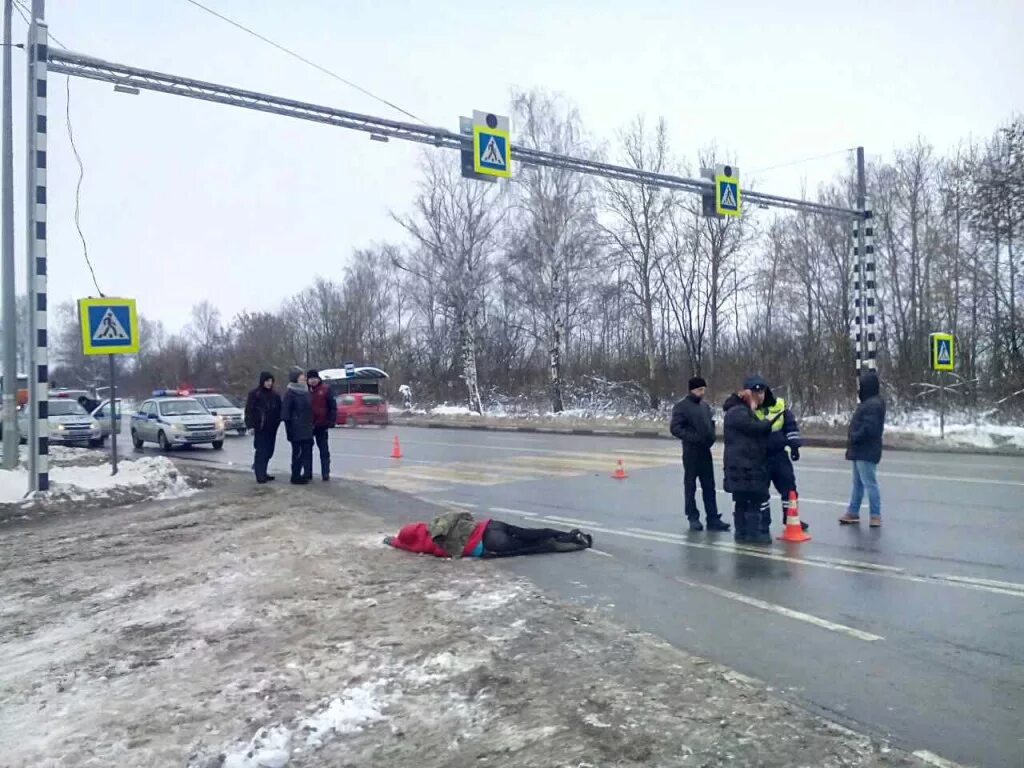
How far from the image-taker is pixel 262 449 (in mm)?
15516

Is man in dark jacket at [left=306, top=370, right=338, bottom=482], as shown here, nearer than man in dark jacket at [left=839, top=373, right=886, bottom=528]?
No

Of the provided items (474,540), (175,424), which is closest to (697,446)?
(474,540)

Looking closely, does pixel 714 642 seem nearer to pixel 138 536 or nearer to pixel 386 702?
pixel 386 702

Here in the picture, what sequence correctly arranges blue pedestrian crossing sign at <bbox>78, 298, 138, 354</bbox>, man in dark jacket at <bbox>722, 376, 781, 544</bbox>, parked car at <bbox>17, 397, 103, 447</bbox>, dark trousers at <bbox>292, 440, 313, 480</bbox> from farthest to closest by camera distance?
parked car at <bbox>17, 397, 103, 447</bbox> < dark trousers at <bbox>292, 440, 313, 480</bbox> < blue pedestrian crossing sign at <bbox>78, 298, 138, 354</bbox> < man in dark jacket at <bbox>722, 376, 781, 544</bbox>

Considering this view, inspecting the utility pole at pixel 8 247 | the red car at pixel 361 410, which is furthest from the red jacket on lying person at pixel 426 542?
the red car at pixel 361 410

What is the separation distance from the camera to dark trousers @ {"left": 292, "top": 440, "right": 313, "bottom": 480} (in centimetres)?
1518

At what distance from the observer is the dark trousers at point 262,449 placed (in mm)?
15305

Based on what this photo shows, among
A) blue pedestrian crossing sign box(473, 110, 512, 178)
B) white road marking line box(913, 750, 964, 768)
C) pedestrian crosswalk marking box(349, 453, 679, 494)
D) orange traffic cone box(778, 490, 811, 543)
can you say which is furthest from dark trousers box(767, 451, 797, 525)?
blue pedestrian crossing sign box(473, 110, 512, 178)

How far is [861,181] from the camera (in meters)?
24.9

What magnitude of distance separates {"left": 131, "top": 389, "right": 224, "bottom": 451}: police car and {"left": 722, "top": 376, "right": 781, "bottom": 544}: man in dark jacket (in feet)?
64.1

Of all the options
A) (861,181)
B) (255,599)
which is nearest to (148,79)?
(255,599)

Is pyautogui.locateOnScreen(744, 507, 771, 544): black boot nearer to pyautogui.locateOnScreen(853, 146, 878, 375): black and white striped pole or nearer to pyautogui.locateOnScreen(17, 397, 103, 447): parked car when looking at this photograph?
pyautogui.locateOnScreen(853, 146, 878, 375): black and white striped pole

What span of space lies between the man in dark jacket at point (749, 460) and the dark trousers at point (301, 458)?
803 cm

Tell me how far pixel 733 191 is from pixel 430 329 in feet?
118
